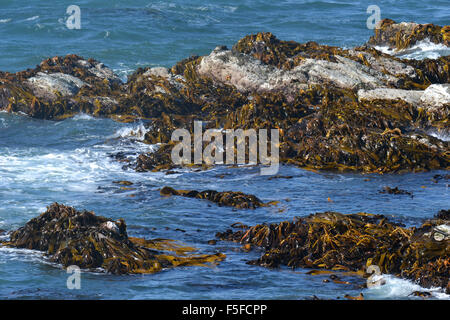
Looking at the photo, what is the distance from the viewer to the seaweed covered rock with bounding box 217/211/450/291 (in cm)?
874

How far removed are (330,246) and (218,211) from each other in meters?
2.70

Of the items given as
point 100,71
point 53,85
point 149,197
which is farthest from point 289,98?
point 100,71

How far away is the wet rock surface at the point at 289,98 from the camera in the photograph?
14.4 metres

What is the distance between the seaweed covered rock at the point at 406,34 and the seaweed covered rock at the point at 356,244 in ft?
44.6

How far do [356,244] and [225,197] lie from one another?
3219 mm

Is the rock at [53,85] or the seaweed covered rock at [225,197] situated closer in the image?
the seaweed covered rock at [225,197]

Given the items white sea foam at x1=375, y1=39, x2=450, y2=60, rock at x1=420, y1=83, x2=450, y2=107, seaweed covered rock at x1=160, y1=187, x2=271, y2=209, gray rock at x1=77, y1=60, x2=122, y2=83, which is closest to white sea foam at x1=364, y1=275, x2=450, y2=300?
seaweed covered rock at x1=160, y1=187, x2=271, y2=209

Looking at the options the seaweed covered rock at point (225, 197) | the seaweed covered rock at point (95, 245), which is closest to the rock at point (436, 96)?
the seaweed covered rock at point (225, 197)

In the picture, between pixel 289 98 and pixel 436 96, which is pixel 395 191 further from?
pixel 289 98

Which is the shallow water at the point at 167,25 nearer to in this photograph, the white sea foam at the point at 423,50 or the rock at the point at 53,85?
the white sea foam at the point at 423,50

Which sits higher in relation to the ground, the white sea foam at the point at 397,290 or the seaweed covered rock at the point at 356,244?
the seaweed covered rock at the point at 356,244

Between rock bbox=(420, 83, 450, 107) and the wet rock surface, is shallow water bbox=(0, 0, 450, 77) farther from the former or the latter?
rock bbox=(420, 83, 450, 107)

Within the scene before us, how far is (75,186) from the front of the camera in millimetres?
13281
